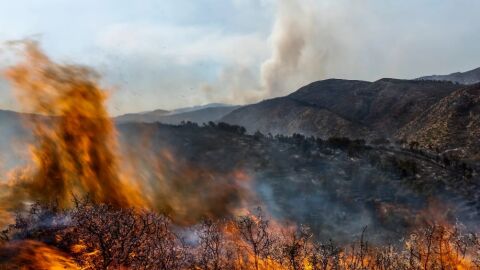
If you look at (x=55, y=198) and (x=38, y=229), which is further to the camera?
(x=55, y=198)

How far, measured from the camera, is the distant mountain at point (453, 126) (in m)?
93.8

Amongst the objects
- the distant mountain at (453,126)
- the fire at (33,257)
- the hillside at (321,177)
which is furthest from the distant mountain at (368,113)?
the fire at (33,257)

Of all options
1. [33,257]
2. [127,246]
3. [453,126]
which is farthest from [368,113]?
[33,257]

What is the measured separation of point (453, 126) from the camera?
4124 inches

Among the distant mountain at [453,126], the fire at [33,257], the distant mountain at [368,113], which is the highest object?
the distant mountain at [368,113]

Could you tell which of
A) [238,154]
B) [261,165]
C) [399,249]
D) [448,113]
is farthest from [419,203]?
[448,113]

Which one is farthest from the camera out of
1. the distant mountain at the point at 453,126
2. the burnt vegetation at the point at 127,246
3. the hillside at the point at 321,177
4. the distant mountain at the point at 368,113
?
→ the distant mountain at the point at 368,113

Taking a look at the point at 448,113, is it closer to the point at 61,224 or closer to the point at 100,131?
the point at 100,131

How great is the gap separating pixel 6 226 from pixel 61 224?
15.2ft

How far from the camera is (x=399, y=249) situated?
1882 inches

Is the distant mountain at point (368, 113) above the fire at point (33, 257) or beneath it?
above

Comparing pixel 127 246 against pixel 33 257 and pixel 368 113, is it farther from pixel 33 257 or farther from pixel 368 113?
pixel 368 113

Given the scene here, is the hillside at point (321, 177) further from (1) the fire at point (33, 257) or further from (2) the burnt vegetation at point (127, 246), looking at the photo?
(1) the fire at point (33, 257)

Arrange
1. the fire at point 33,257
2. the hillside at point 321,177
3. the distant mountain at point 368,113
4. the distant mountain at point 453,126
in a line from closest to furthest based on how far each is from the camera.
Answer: the fire at point 33,257 < the hillside at point 321,177 < the distant mountain at point 453,126 < the distant mountain at point 368,113
